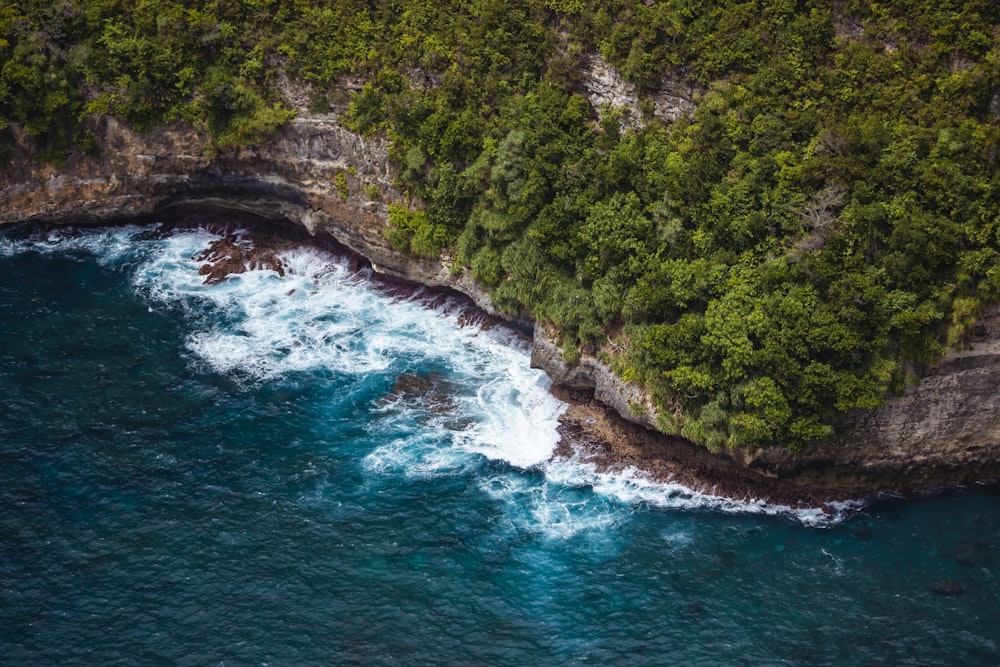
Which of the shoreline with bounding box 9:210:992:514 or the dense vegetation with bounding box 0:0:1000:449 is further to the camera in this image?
the shoreline with bounding box 9:210:992:514

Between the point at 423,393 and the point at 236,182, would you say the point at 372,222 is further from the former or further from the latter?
the point at 423,393

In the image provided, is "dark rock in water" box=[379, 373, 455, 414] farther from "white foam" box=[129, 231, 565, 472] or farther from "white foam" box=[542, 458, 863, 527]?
"white foam" box=[542, 458, 863, 527]

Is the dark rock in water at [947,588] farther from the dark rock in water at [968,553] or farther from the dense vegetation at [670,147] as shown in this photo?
the dense vegetation at [670,147]

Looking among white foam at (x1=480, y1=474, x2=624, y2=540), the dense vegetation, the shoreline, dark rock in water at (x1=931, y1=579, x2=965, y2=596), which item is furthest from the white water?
dark rock in water at (x1=931, y1=579, x2=965, y2=596)

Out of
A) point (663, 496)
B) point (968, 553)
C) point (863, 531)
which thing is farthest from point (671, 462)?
point (968, 553)

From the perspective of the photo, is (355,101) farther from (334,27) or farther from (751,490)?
(751,490)

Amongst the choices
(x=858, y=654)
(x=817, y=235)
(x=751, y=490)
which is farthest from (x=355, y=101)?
(x=858, y=654)
